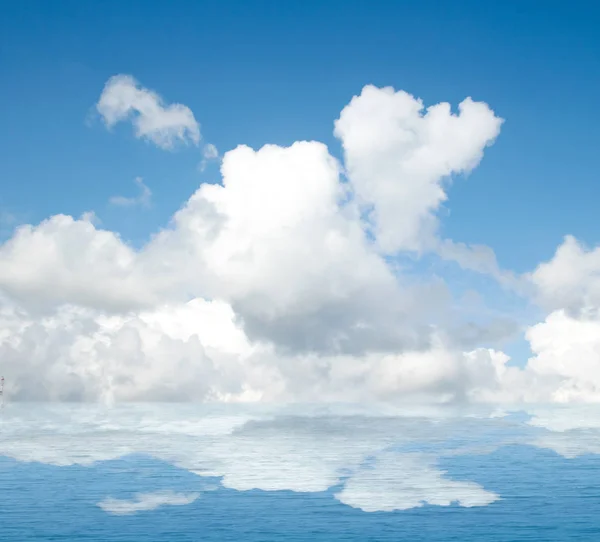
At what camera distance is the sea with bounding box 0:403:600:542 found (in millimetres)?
80812

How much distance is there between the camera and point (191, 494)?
103 m

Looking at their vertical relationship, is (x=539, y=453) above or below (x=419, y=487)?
above

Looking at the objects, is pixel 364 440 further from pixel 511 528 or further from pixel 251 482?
pixel 511 528

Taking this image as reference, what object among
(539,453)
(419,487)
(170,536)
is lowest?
(170,536)

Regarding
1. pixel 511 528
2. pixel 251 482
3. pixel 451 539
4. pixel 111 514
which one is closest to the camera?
pixel 451 539

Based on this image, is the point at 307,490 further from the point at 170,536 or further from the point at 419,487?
the point at 170,536

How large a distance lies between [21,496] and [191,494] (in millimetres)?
28933

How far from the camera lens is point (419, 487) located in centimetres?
10450

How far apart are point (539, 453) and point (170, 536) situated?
10127 cm

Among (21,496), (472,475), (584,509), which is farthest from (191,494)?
(584,509)

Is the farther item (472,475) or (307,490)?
(472,475)

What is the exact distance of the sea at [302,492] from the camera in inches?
3182

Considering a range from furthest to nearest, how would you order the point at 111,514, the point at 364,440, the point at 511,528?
the point at 364,440
the point at 111,514
the point at 511,528

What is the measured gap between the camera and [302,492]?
338ft
